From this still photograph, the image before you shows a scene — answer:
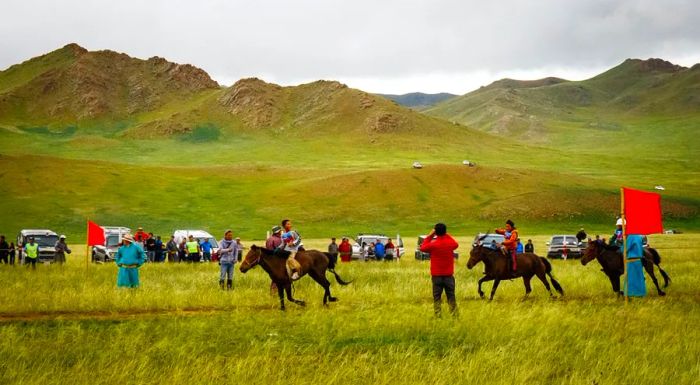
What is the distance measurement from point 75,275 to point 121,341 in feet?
48.4

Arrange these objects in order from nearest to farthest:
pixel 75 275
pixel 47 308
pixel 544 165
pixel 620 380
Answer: pixel 620 380 < pixel 47 308 < pixel 75 275 < pixel 544 165

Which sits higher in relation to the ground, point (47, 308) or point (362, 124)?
point (362, 124)

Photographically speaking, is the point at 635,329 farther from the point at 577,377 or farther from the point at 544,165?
the point at 544,165

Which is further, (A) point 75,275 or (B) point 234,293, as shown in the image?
(A) point 75,275

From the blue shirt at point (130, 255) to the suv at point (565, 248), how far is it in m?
29.0

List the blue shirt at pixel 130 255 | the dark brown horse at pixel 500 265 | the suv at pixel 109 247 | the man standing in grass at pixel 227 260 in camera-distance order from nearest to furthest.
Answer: the dark brown horse at pixel 500 265, the blue shirt at pixel 130 255, the man standing in grass at pixel 227 260, the suv at pixel 109 247

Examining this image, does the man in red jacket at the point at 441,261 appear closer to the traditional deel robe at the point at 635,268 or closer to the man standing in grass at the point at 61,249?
the traditional deel robe at the point at 635,268

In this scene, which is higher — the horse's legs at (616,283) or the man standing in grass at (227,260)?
the man standing in grass at (227,260)

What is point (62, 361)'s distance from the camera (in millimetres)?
10992

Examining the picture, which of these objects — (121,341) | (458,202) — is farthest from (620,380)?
(458,202)

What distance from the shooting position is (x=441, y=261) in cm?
1568

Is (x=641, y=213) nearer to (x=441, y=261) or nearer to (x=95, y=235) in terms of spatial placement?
(x=441, y=261)

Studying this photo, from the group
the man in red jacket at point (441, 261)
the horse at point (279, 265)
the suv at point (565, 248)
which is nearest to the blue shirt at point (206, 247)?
the suv at point (565, 248)

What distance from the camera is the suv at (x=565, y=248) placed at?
145 ft
